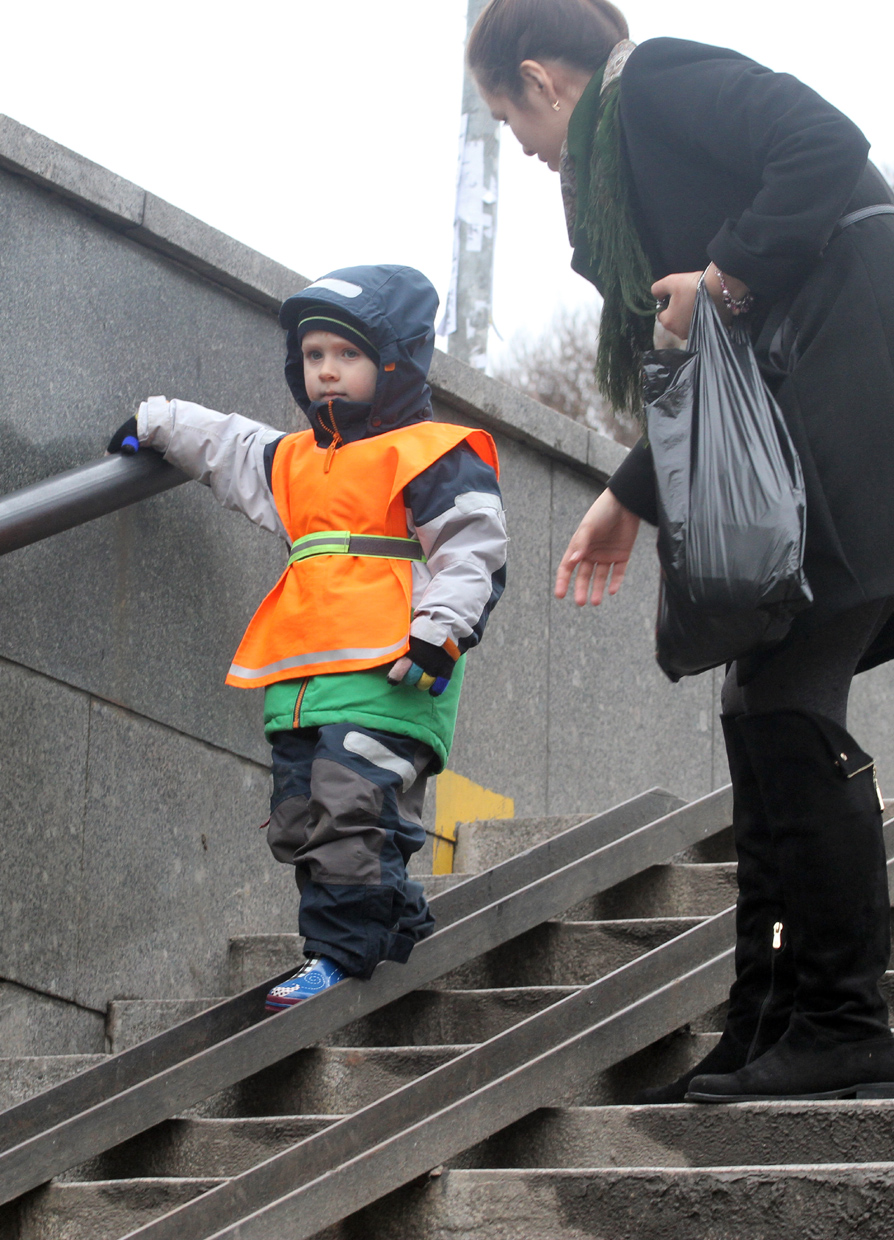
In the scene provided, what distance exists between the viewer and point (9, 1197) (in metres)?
2.70

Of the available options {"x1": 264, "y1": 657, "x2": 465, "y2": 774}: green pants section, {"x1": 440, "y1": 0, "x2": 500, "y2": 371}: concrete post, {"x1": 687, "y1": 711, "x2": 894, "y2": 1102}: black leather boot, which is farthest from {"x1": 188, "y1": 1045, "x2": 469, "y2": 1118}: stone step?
{"x1": 440, "y1": 0, "x2": 500, "y2": 371}: concrete post

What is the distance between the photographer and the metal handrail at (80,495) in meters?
3.45

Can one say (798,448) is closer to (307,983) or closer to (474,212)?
(307,983)

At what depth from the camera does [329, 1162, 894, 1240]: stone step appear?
1919 mm

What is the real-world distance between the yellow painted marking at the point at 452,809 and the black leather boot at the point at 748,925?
2771 millimetres

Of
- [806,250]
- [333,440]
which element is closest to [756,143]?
[806,250]

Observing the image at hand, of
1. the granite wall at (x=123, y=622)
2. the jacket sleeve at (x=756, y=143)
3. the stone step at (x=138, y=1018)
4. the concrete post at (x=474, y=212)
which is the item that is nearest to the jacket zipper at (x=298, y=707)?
the granite wall at (x=123, y=622)

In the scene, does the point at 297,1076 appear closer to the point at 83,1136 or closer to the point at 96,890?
the point at 83,1136

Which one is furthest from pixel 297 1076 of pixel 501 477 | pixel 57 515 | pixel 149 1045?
pixel 501 477

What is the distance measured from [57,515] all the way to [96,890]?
947mm

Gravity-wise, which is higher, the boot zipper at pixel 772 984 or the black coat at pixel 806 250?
the black coat at pixel 806 250

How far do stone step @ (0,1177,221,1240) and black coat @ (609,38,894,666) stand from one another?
4.39 ft

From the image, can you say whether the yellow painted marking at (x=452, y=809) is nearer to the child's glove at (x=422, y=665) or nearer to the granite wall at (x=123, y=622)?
the granite wall at (x=123, y=622)

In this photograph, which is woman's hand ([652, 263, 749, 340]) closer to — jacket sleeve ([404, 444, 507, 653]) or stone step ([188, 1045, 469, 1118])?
jacket sleeve ([404, 444, 507, 653])
